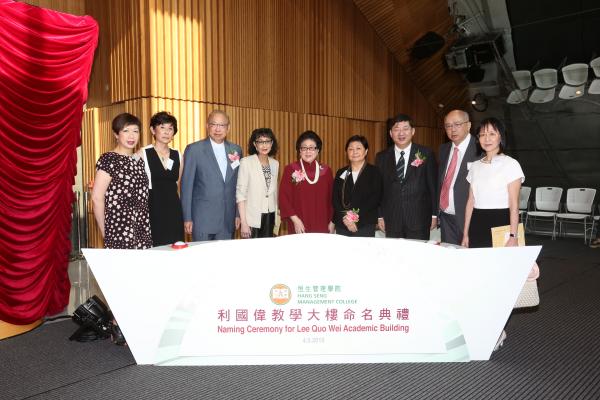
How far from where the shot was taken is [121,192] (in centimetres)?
309

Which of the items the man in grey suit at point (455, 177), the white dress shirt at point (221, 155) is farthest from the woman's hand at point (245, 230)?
the man in grey suit at point (455, 177)

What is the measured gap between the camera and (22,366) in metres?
2.77

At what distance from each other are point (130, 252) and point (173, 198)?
3.47 ft

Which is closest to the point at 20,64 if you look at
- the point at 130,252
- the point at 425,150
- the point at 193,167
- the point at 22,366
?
the point at 193,167

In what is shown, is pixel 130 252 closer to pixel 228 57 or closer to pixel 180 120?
pixel 180 120

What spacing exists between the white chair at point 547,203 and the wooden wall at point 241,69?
3.01 m

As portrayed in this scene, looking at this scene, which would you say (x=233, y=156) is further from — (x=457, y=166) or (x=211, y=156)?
(x=457, y=166)

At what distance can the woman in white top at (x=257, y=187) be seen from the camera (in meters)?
3.83

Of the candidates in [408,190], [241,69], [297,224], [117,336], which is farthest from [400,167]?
[241,69]

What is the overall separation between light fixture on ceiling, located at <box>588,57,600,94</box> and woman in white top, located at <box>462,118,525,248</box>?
635 cm

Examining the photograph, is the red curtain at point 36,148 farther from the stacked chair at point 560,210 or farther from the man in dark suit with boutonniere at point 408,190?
the stacked chair at point 560,210

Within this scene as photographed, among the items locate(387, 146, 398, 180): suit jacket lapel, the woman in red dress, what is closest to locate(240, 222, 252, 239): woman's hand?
the woman in red dress

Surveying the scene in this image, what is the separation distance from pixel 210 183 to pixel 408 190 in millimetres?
A: 1593

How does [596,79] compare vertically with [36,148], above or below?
above
